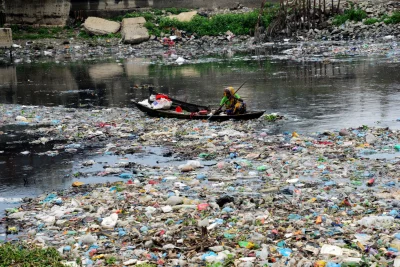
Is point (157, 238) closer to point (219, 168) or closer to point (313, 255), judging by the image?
point (313, 255)

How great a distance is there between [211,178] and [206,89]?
9.53 m

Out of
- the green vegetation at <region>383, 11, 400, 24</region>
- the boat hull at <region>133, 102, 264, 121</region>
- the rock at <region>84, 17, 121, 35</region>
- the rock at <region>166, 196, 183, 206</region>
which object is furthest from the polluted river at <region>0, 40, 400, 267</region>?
the rock at <region>84, 17, 121, 35</region>

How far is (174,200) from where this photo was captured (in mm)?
7156

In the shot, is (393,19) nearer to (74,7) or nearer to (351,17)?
(351,17)

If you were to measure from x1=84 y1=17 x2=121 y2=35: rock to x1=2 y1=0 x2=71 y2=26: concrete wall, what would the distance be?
1.88 meters

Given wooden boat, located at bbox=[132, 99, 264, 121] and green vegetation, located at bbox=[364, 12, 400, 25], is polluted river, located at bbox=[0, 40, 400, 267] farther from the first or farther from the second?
green vegetation, located at bbox=[364, 12, 400, 25]

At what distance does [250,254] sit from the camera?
5.52 metres

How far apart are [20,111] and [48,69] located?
10445mm

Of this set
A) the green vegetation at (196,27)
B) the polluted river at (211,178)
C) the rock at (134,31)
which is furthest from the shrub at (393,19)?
the polluted river at (211,178)

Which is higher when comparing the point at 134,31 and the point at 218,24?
the point at 218,24

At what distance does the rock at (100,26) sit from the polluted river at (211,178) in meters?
15.9

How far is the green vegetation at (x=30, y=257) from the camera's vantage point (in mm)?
5309

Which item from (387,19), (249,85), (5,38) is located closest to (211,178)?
(249,85)

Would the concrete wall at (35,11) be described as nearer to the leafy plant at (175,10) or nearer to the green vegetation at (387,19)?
the leafy plant at (175,10)
